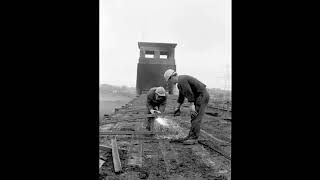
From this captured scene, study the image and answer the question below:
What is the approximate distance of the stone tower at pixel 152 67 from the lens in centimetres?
2127

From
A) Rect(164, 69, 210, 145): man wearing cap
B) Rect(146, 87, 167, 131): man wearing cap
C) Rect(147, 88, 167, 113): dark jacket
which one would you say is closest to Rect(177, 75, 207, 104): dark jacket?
Rect(164, 69, 210, 145): man wearing cap

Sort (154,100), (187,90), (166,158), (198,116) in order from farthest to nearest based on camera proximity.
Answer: (154,100) < (198,116) < (187,90) < (166,158)

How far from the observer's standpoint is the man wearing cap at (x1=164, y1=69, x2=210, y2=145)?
5047mm

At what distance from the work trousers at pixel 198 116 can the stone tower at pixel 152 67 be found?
52.0 feet

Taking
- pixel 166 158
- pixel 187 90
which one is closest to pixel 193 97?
pixel 187 90

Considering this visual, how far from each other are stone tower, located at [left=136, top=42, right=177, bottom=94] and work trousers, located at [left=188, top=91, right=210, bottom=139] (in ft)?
52.0

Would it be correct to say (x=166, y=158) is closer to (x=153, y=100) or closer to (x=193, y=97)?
(x=193, y=97)

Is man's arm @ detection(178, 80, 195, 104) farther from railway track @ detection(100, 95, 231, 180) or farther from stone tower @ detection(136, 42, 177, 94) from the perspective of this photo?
stone tower @ detection(136, 42, 177, 94)

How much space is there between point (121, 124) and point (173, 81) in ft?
10.4

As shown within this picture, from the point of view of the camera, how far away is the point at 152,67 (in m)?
21.2

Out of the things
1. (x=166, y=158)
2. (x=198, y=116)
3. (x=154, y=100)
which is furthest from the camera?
(x=154, y=100)

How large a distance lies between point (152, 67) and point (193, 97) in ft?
53.8
